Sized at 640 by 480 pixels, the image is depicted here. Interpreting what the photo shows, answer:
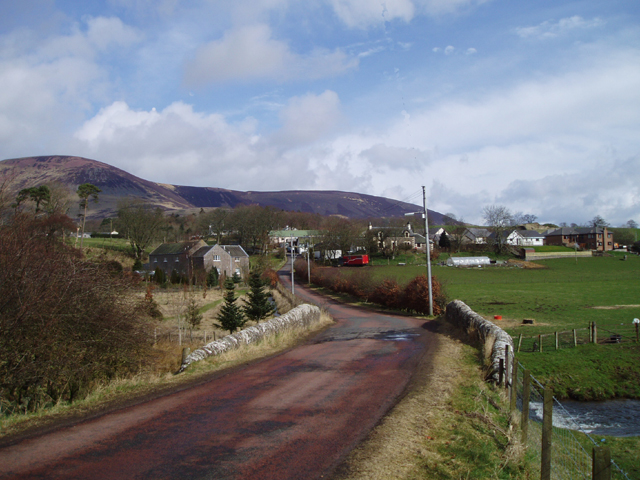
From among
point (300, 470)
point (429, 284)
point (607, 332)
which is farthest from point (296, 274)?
point (300, 470)

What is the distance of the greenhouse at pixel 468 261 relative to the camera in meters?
95.2

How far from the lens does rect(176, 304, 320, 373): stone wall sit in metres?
13.1

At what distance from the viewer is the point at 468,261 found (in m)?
97.2

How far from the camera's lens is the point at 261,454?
21.5ft

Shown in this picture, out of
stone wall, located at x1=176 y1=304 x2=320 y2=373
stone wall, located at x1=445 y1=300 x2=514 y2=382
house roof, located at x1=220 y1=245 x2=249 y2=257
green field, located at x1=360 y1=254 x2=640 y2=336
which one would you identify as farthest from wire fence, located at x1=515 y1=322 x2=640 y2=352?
house roof, located at x1=220 y1=245 x2=249 y2=257

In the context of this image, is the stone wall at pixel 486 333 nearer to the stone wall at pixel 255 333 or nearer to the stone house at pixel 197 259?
the stone wall at pixel 255 333

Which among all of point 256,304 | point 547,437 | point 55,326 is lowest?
point 256,304

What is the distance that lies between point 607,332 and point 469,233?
4506 inches

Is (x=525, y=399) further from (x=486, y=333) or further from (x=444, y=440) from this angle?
(x=486, y=333)

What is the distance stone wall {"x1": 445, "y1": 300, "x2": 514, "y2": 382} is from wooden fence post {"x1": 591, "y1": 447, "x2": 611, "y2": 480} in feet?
22.7

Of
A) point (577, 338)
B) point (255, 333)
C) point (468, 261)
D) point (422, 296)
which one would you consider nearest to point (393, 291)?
point (422, 296)

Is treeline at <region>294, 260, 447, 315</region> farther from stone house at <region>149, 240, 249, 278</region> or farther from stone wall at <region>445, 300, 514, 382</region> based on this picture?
stone house at <region>149, 240, 249, 278</region>

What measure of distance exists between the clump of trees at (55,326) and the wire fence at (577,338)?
1939 cm

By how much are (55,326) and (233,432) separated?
5.41 m
